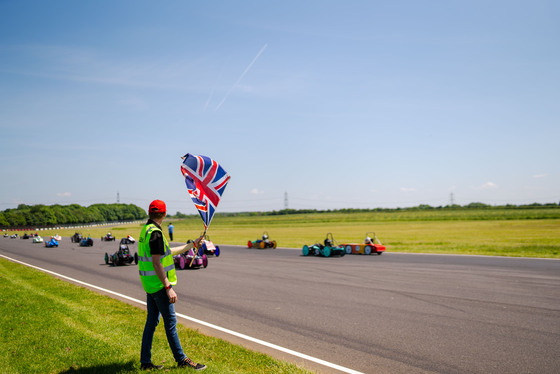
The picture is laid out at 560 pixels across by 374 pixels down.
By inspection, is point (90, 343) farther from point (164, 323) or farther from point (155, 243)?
point (155, 243)

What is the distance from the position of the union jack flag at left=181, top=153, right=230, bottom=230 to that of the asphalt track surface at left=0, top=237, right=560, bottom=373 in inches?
102

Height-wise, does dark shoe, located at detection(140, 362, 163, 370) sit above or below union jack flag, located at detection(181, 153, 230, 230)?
below

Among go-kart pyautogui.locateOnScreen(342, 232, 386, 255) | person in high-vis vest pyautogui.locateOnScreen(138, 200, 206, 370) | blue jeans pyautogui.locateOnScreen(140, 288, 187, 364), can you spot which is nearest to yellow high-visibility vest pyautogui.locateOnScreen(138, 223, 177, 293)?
person in high-vis vest pyautogui.locateOnScreen(138, 200, 206, 370)

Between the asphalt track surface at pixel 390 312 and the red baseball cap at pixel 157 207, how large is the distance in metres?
2.93

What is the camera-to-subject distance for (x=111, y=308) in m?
8.98

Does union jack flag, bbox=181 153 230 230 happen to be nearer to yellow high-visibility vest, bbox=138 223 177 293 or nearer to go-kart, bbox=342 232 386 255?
yellow high-visibility vest, bbox=138 223 177 293

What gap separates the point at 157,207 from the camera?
500 centimetres

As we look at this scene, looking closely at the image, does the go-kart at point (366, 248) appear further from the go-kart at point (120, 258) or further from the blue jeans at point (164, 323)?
the blue jeans at point (164, 323)

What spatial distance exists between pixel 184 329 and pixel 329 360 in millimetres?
2944

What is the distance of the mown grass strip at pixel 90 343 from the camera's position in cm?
528

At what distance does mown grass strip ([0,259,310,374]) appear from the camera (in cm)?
528

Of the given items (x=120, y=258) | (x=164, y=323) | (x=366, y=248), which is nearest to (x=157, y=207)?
(x=164, y=323)

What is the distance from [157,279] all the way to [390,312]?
5.77 metres

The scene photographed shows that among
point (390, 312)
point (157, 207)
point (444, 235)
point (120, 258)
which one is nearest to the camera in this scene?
point (157, 207)
